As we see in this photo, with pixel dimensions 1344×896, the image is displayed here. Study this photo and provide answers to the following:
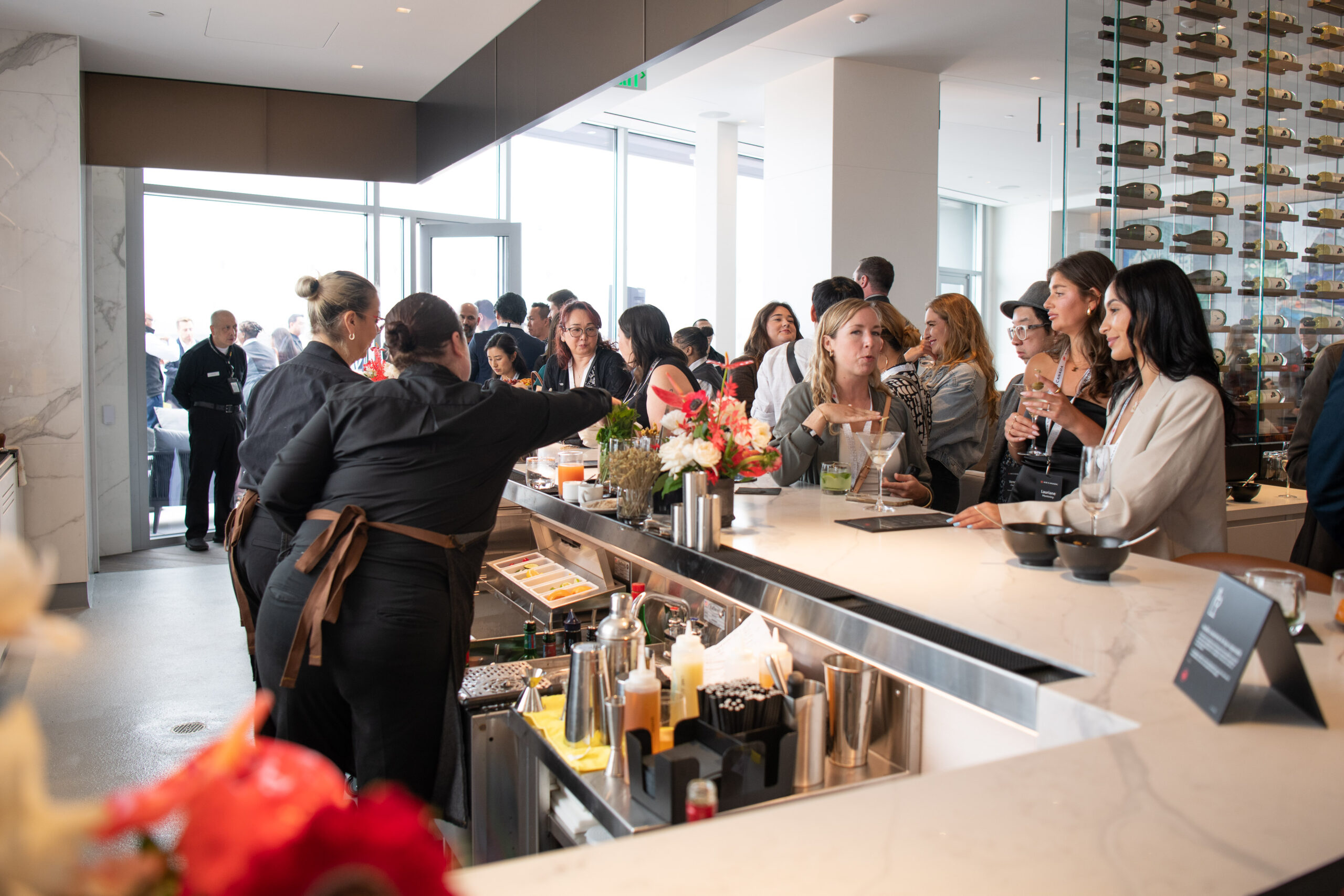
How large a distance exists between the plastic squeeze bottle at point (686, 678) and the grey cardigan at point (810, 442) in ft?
3.88

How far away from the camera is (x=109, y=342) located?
7223 millimetres

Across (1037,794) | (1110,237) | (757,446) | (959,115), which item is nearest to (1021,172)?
(959,115)

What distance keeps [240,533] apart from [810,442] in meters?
2.05

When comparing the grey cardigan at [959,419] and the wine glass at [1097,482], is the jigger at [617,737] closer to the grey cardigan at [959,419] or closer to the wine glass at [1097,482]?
the wine glass at [1097,482]

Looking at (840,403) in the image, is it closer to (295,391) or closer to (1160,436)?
(1160,436)

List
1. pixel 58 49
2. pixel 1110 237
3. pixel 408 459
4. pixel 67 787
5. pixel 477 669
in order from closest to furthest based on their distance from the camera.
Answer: pixel 408 459
pixel 477 669
pixel 67 787
pixel 1110 237
pixel 58 49

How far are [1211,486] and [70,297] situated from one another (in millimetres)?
6304

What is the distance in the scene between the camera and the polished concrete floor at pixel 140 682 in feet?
12.0

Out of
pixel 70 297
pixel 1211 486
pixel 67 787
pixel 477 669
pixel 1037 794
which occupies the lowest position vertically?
pixel 67 787

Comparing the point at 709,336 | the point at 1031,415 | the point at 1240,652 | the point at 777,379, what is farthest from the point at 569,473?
the point at 709,336

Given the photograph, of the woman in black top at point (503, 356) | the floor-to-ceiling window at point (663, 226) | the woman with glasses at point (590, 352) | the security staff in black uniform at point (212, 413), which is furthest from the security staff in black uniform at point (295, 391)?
the floor-to-ceiling window at point (663, 226)

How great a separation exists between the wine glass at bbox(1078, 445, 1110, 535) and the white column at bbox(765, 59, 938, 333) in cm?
603

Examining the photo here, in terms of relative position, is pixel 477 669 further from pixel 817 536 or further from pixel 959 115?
pixel 959 115

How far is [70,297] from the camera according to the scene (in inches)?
233
